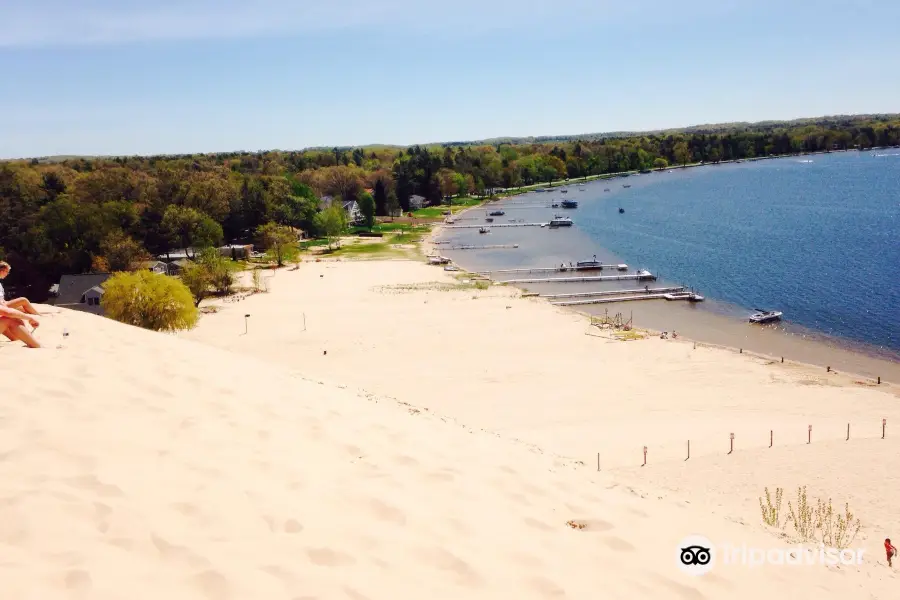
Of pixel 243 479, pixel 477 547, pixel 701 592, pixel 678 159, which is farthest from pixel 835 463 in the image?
pixel 678 159

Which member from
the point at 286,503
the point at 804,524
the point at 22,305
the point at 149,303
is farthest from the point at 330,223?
the point at 286,503

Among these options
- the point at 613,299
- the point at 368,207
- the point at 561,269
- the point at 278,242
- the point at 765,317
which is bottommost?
the point at 765,317

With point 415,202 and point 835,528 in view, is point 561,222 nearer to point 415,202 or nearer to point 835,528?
point 415,202

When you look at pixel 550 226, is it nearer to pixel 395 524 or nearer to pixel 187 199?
pixel 187 199

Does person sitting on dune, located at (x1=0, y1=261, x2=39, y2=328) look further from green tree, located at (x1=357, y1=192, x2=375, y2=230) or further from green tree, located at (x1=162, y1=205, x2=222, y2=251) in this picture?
green tree, located at (x1=357, y1=192, x2=375, y2=230)

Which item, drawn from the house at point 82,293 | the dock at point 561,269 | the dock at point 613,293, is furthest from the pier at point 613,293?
the house at point 82,293

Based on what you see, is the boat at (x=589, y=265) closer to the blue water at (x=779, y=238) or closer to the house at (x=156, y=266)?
the blue water at (x=779, y=238)
